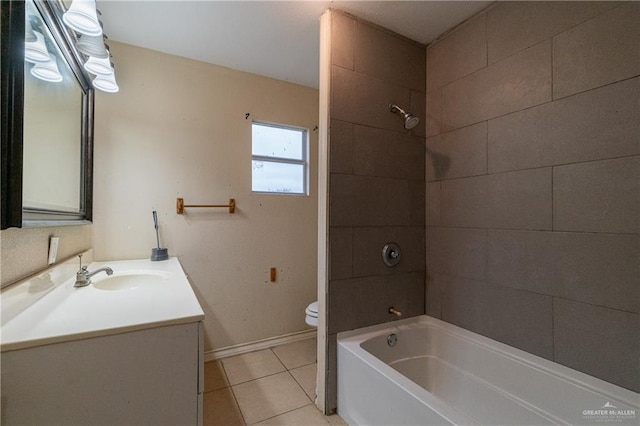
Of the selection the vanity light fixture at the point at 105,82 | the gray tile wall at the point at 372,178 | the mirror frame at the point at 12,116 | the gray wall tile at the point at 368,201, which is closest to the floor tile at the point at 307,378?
the gray tile wall at the point at 372,178

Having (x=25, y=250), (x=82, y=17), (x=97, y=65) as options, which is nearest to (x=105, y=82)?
(x=97, y=65)

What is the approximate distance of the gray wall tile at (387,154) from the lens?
168 cm

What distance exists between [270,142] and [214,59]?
2.58ft

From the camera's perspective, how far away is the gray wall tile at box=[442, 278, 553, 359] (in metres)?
1.34

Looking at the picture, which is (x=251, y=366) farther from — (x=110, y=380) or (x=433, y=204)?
(x=433, y=204)

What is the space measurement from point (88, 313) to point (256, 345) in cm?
170

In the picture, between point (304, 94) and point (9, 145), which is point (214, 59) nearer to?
point (304, 94)

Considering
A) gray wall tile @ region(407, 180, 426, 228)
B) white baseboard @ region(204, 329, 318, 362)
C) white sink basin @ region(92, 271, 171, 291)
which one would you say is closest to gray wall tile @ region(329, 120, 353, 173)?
gray wall tile @ region(407, 180, 426, 228)

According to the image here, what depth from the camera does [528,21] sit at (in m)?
1.41

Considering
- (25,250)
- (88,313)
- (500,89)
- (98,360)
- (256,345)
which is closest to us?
(98,360)

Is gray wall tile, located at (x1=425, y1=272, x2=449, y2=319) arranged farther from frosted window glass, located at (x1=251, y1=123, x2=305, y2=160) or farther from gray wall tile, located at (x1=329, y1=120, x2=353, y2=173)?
frosted window glass, located at (x1=251, y1=123, x2=305, y2=160)

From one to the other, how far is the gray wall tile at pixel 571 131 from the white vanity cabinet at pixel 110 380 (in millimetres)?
1742

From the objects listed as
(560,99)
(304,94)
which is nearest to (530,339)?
(560,99)

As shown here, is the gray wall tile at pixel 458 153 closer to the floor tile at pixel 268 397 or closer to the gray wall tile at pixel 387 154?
the gray wall tile at pixel 387 154
